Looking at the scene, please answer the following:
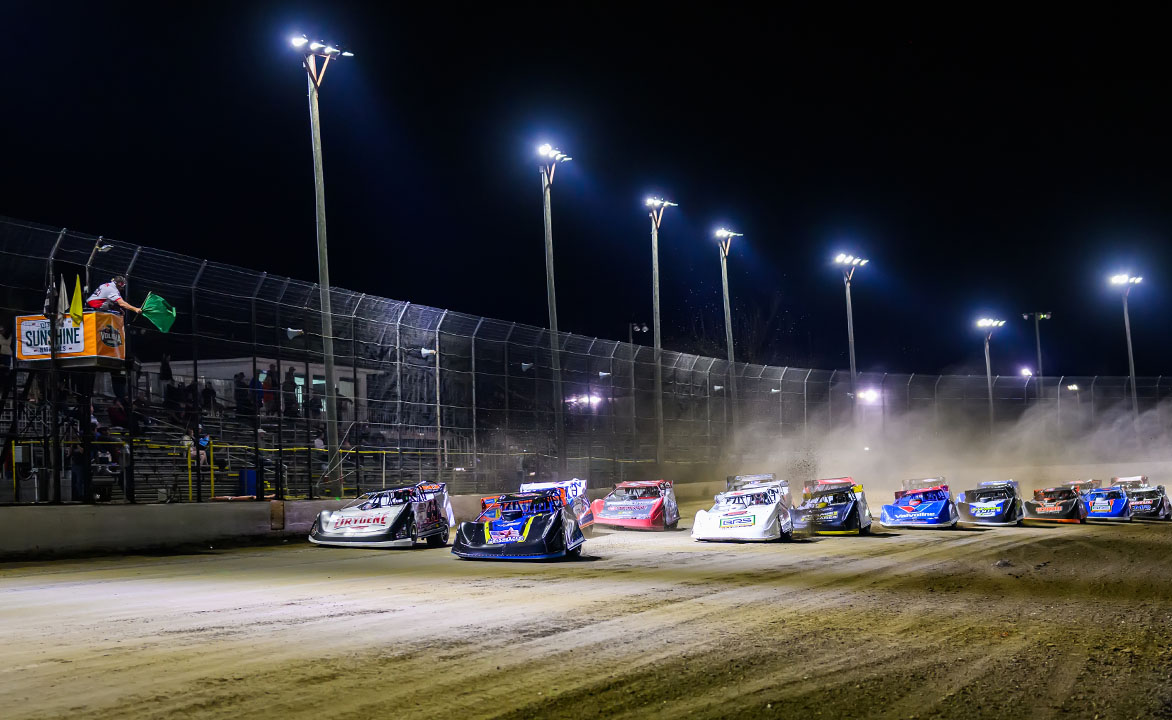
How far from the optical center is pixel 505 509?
17.6 m

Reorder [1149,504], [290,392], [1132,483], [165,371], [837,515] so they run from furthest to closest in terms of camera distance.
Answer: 1. [1132,483]
2. [1149,504]
3. [290,392]
4. [165,371]
5. [837,515]

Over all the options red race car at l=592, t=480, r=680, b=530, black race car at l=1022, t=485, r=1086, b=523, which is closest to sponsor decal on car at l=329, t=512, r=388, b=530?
red race car at l=592, t=480, r=680, b=530

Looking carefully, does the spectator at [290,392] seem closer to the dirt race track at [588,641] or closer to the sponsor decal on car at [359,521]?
the sponsor decal on car at [359,521]

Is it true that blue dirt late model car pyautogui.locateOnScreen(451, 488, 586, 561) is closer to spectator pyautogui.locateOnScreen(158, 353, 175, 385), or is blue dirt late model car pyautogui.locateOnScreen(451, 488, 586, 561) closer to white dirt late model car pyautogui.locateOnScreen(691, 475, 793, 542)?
white dirt late model car pyautogui.locateOnScreen(691, 475, 793, 542)

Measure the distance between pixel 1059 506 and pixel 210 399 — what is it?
24.0 m

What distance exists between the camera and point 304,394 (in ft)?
86.8

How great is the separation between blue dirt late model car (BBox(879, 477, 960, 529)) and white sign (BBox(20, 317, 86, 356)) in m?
19.6

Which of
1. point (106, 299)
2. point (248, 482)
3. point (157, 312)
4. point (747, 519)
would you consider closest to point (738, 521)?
point (747, 519)

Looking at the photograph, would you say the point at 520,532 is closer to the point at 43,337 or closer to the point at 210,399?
the point at 43,337

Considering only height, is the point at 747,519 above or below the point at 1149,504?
above

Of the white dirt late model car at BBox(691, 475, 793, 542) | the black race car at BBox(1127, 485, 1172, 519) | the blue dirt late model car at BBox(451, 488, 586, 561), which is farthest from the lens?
the black race car at BBox(1127, 485, 1172, 519)

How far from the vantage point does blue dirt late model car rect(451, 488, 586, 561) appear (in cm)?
1688

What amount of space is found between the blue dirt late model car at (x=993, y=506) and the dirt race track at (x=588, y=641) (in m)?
12.4

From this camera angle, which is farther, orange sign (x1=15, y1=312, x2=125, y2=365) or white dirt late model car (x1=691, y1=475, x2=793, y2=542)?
white dirt late model car (x1=691, y1=475, x2=793, y2=542)
